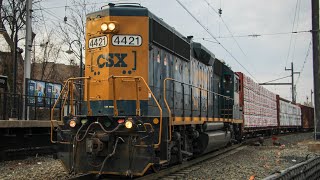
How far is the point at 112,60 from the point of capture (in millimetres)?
8422

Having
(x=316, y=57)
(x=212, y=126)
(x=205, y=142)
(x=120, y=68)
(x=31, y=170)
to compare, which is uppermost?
(x=316, y=57)

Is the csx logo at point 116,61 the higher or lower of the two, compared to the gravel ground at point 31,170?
higher

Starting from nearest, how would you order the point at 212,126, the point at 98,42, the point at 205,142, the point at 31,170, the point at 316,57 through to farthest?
the point at 98,42 → the point at 31,170 → the point at 205,142 → the point at 212,126 → the point at 316,57

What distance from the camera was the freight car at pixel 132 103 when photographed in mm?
7215

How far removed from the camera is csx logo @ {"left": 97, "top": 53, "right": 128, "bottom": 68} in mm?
8414

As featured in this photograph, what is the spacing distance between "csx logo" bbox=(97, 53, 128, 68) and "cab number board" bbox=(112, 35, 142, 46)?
26 centimetres

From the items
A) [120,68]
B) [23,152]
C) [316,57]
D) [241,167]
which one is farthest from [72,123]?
[316,57]

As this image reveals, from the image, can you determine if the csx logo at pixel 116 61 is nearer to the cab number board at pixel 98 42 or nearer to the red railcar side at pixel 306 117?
the cab number board at pixel 98 42

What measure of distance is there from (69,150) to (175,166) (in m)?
3.01

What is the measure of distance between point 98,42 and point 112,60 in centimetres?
56

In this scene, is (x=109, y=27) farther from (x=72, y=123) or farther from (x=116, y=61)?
(x=72, y=123)

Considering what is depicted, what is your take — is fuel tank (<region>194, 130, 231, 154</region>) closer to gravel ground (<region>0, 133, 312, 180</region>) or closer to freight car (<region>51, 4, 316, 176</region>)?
freight car (<region>51, 4, 316, 176</region>)

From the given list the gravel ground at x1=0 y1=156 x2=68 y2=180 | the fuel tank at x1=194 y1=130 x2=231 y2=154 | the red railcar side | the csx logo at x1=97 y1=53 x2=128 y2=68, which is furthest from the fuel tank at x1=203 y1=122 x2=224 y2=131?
the red railcar side

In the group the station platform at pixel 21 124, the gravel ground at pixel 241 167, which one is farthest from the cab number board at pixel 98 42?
the station platform at pixel 21 124
